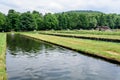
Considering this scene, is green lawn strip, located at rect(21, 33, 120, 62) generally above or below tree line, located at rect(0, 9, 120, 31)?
below

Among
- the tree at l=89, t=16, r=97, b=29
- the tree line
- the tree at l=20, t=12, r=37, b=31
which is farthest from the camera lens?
the tree at l=89, t=16, r=97, b=29

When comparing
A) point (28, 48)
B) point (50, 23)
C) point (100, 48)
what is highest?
point (50, 23)

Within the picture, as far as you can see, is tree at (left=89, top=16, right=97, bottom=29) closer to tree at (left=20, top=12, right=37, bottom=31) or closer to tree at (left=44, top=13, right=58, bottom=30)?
tree at (left=44, top=13, right=58, bottom=30)

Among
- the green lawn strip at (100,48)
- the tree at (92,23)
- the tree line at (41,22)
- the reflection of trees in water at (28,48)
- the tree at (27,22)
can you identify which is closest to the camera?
the green lawn strip at (100,48)

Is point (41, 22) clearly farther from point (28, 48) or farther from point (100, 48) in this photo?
point (100, 48)

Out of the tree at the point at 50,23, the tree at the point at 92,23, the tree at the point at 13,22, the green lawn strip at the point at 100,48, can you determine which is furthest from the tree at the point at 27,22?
the green lawn strip at the point at 100,48

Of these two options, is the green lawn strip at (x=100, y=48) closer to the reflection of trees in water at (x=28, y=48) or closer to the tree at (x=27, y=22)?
the reflection of trees in water at (x=28, y=48)

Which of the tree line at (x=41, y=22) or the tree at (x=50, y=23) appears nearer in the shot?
the tree line at (x=41, y=22)

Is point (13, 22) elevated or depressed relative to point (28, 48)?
elevated

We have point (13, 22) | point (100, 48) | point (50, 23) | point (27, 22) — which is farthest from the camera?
point (50, 23)

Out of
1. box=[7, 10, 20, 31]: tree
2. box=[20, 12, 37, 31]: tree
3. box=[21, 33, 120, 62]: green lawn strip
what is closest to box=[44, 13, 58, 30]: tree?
box=[20, 12, 37, 31]: tree

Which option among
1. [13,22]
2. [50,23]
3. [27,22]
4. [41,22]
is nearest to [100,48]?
[27,22]

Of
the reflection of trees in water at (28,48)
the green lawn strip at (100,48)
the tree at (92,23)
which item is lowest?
the reflection of trees in water at (28,48)

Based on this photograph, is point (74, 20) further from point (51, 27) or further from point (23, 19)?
point (23, 19)
